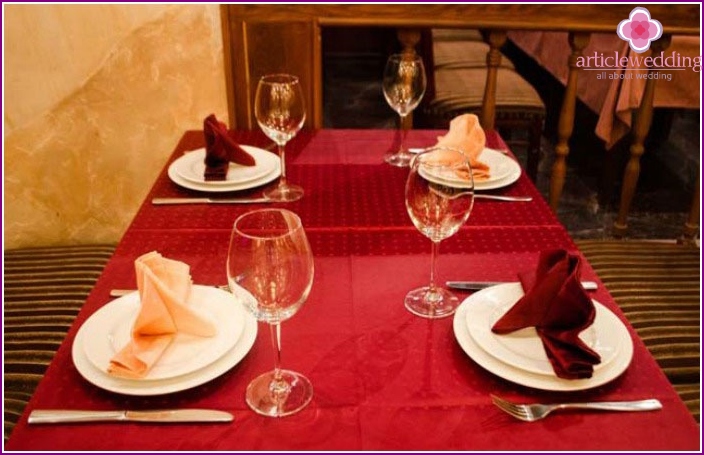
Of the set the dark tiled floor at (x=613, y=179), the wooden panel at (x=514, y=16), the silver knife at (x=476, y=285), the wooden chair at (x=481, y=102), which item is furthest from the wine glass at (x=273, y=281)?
the dark tiled floor at (x=613, y=179)

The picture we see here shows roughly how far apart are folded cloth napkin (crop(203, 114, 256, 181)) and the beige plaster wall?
23.4 inches

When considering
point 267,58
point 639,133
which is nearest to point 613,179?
point 639,133

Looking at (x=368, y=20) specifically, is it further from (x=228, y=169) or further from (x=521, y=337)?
(x=521, y=337)

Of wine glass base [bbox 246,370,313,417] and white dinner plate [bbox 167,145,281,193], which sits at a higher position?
white dinner plate [bbox 167,145,281,193]

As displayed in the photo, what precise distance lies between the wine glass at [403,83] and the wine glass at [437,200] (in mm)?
526

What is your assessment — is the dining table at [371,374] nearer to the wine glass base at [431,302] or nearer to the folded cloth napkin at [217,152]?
the wine glass base at [431,302]

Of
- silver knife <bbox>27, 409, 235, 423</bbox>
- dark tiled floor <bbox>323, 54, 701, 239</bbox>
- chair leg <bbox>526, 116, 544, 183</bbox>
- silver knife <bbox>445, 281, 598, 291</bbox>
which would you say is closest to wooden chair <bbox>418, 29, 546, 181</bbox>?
chair leg <bbox>526, 116, 544, 183</bbox>

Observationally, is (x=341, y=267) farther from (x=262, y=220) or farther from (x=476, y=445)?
(x=476, y=445)

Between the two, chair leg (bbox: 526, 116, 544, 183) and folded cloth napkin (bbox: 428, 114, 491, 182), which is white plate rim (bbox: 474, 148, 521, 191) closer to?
folded cloth napkin (bbox: 428, 114, 491, 182)

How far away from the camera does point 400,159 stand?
1.49m

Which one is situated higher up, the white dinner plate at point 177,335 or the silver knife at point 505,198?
the white dinner plate at point 177,335

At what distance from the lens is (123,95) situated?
190cm

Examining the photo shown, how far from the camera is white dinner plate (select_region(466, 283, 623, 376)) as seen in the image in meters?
0.81

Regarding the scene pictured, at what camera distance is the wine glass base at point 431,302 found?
946 millimetres
